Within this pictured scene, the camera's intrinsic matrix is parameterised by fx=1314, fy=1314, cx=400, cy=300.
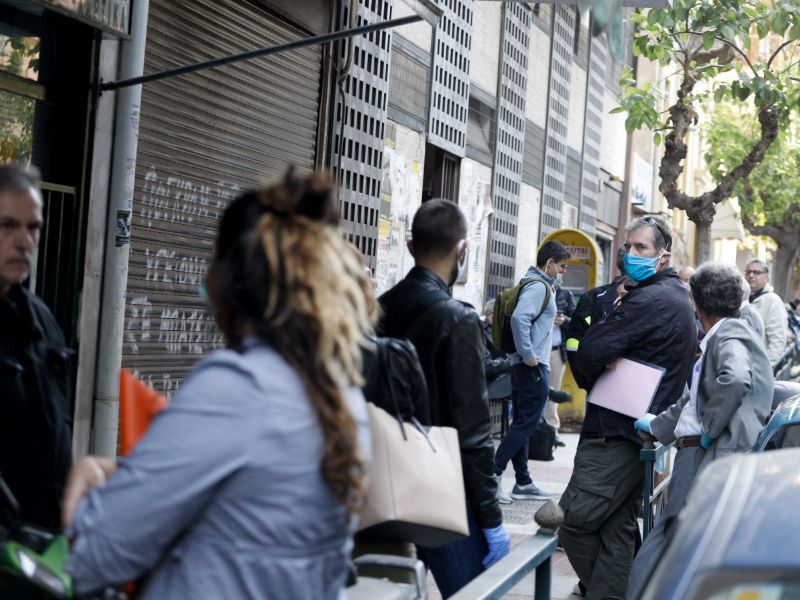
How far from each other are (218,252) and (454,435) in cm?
164

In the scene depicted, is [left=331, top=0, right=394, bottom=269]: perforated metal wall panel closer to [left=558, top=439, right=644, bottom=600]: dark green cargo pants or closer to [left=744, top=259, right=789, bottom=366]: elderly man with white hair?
[left=558, top=439, right=644, bottom=600]: dark green cargo pants

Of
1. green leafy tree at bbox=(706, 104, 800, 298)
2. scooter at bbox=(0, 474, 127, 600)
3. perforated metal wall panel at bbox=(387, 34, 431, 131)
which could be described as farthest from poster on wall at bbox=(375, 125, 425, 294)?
green leafy tree at bbox=(706, 104, 800, 298)

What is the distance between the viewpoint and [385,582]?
10.4 ft

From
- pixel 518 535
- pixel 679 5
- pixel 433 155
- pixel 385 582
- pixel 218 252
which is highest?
pixel 679 5

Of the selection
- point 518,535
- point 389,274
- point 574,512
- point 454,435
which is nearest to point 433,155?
point 389,274

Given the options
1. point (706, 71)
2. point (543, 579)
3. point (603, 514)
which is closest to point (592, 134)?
point (706, 71)

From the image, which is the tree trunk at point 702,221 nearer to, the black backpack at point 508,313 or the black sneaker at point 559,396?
the black sneaker at point 559,396

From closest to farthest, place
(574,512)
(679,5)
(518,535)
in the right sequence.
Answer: (574,512) → (518,535) → (679,5)

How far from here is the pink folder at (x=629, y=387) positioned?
656cm

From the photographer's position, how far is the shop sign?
641 cm

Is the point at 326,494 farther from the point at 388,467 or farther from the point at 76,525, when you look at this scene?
the point at 388,467

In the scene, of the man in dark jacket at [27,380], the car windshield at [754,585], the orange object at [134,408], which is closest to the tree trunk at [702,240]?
the man in dark jacket at [27,380]

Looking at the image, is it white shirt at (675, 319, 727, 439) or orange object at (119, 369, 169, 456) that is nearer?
orange object at (119, 369, 169, 456)

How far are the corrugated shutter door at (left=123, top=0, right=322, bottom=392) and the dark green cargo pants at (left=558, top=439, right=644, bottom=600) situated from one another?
2913 millimetres
